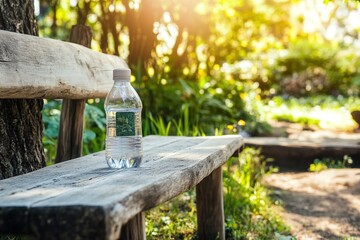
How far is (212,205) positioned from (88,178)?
1.67 meters

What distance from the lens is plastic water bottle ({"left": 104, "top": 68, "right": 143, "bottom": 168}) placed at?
2.27 m

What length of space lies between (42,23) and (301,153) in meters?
5.89

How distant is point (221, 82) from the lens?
9039 millimetres

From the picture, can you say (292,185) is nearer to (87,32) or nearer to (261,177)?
(261,177)

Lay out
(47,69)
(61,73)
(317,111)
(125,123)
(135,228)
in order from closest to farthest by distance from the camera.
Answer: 1. (135,228)
2. (125,123)
3. (47,69)
4. (61,73)
5. (317,111)

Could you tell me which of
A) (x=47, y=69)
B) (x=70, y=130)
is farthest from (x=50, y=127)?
(x=47, y=69)

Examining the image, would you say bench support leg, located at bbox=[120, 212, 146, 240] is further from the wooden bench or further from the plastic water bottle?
the plastic water bottle

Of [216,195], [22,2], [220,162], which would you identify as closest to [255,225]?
[216,195]

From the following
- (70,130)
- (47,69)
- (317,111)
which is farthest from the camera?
(317,111)

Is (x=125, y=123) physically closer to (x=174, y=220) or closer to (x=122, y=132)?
(x=122, y=132)

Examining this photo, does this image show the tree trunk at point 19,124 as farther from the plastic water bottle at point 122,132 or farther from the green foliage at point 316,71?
the green foliage at point 316,71

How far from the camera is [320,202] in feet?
16.7

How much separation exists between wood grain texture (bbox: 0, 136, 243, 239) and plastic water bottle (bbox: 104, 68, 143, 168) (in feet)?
0.20

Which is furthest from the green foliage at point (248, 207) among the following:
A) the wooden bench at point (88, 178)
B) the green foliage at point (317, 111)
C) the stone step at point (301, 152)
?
the green foliage at point (317, 111)
